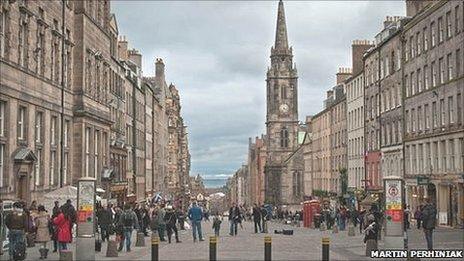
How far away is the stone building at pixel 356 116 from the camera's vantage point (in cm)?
7269

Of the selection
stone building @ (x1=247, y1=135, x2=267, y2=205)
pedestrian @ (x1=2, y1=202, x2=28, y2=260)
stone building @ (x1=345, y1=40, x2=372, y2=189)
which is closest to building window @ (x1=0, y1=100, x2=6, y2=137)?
pedestrian @ (x1=2, y1=202, x2=28, y2=260)

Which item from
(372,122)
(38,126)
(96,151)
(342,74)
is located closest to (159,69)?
(342,74)

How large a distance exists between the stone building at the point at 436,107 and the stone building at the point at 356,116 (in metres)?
16.7

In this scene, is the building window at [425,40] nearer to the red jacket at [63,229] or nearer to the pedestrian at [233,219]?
the pedestrian at [233,219]

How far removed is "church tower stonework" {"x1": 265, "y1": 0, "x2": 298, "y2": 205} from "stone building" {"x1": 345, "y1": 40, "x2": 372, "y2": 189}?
2152 inches

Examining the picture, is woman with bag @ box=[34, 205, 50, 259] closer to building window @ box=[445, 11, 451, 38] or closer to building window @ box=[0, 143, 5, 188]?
building window @ box=[0, 143, 5, 188]

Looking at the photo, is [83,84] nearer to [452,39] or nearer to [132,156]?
[452,39]

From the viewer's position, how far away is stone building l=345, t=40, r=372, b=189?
72688 mm

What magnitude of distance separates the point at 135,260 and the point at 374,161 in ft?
154

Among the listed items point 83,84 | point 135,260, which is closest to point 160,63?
point 83,84

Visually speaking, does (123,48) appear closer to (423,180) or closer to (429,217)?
(423,180)

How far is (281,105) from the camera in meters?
134

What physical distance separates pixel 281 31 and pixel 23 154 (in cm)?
11039

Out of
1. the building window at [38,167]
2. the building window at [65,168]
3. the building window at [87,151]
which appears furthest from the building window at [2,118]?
the building window at [87,151]
